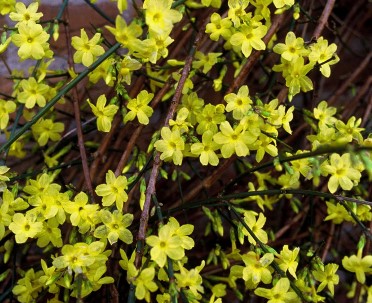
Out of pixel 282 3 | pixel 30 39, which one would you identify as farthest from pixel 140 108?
pixel 282 3

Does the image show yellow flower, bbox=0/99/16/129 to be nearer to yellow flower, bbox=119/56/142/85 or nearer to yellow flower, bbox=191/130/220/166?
yellow flower, bbox=119/56/142/85

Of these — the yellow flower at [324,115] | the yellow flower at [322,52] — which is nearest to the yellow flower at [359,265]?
the yellow flower at [324,115]

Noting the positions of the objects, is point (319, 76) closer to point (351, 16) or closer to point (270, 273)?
point (351, 16)

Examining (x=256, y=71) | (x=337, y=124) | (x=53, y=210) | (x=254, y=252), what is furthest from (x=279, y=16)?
(x=53, y=210)

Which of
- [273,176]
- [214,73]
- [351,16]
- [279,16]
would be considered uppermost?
[279,16]

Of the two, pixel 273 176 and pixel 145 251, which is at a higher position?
pixel 145 251

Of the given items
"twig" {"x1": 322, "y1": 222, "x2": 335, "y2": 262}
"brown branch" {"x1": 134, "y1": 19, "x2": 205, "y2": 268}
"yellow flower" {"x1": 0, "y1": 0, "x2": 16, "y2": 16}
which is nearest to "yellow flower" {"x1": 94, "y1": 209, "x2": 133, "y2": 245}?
"brown branch" {"x1": 134, "y1": 19, "x2": 205, "y2": 268}

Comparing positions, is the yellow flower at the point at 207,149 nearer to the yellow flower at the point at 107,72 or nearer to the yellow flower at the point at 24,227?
the yellow flower at the point at 107,72
